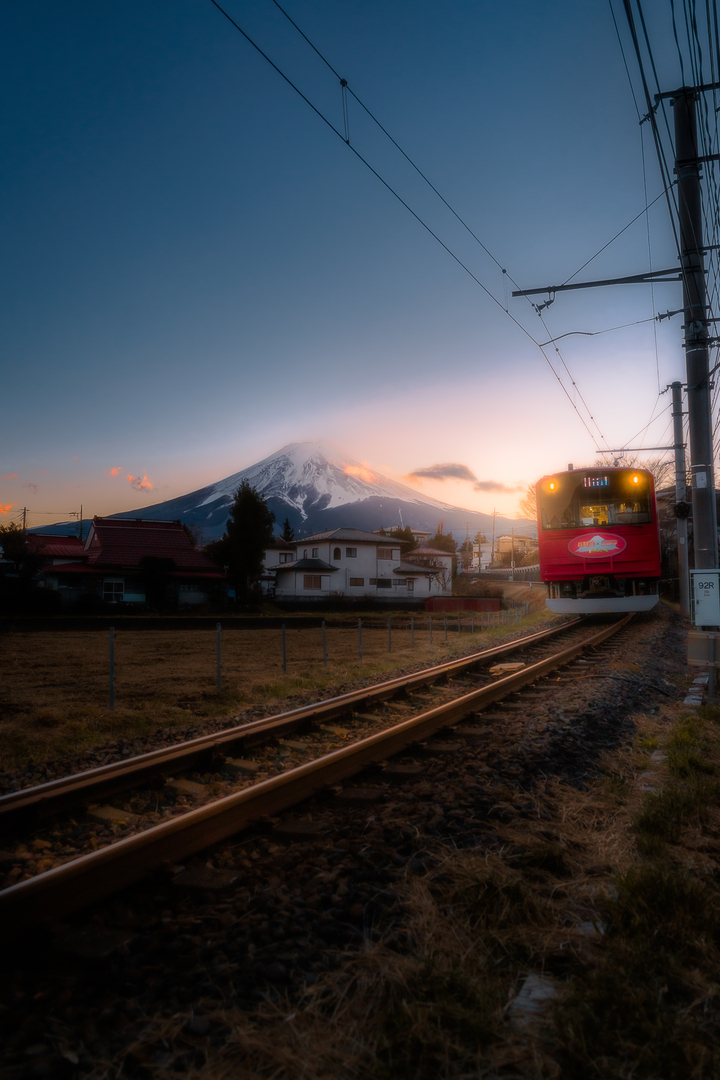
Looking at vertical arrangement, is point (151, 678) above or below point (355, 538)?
below

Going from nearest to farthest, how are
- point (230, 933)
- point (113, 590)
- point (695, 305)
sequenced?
point (230, 933) < point (695, 305) < point (113, 590)

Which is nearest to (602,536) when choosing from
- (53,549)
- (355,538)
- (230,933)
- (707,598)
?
(707,598)

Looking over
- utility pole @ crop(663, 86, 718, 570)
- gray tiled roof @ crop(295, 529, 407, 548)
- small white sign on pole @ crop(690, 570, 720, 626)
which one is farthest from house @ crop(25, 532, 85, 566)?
small white sign on pole @ crop(690, 570, 720, 626)

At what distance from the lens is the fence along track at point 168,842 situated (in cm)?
301

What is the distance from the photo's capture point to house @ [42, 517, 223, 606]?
142 ft

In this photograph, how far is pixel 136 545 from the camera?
47.0 meters

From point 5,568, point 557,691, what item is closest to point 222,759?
point 557,691

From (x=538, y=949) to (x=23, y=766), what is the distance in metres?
5.71

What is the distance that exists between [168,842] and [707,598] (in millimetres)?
9432

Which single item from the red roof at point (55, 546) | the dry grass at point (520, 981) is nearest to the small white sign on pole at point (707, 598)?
the dry grass at point (520, 981)

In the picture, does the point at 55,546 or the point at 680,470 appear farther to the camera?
the point at 55,546

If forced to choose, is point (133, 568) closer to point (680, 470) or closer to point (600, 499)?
point (680, 470)

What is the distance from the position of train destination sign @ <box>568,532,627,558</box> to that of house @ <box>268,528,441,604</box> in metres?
41.9

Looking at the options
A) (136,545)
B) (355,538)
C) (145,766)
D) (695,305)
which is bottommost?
Result: (145,766)
